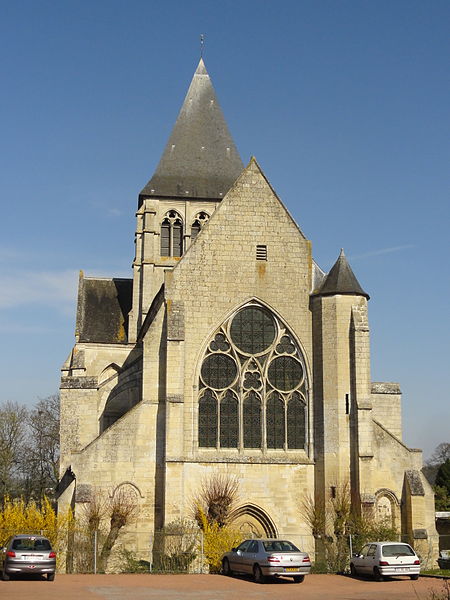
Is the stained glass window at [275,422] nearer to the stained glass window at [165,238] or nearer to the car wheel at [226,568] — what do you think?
the car wheel at [226,568]

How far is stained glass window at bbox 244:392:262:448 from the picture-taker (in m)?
30.4

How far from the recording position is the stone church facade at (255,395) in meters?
29.2

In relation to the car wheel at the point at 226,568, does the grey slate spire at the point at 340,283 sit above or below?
above

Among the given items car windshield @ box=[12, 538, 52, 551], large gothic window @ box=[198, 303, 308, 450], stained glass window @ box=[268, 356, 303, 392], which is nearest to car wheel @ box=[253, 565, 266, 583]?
car windshield @ box=[12, 538, 52, 551]

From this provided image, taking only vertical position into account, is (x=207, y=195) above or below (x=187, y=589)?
above

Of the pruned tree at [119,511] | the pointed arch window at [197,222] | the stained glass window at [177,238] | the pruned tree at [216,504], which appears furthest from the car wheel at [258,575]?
the pointed arch window at [197,222]

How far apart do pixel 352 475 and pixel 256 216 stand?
992cm

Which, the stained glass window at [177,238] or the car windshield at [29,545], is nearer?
the car windshield at [29,545]

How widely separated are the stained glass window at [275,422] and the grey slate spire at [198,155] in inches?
763

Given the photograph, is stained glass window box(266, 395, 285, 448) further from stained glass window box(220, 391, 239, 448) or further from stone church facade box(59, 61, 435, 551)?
stained glass window box(220, 391, 239, 448)

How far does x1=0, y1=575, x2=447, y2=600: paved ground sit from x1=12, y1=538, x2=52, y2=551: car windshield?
0.80 metres

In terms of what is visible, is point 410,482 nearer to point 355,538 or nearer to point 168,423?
point 355,538

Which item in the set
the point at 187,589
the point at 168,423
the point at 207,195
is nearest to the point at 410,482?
the point at 168,423

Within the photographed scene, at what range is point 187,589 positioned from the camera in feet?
63.5
